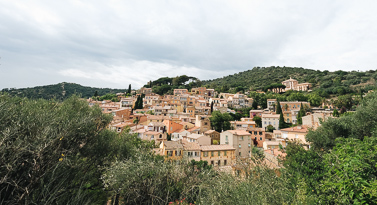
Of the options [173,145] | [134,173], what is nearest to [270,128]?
[173,145]

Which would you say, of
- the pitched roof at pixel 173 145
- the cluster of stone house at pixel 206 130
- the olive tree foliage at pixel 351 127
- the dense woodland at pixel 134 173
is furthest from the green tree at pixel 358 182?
the pitched roof at pixel 173 145

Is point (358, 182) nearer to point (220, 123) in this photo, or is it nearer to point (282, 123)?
point (220, 123)

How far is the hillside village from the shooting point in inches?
1029

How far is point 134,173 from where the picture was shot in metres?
8.32

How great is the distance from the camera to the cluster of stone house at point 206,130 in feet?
87.2

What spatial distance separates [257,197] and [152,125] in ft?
108

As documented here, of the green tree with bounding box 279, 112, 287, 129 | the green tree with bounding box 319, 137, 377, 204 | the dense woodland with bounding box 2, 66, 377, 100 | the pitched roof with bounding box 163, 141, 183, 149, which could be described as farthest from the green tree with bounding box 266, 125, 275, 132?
the green tree with bounding box 319, 137, 377, 204

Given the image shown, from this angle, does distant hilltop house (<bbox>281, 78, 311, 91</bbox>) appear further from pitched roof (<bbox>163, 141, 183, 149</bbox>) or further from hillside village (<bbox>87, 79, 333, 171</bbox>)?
A: pitched roof (<bbox>163, 141, 183, 149</bbox>)

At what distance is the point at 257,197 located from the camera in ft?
17.6

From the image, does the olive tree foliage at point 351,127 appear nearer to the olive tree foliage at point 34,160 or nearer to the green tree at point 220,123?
the olive tree foliage at point 34,160

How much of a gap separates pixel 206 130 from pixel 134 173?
110ft

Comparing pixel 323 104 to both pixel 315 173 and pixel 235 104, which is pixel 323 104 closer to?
pixel 235 104

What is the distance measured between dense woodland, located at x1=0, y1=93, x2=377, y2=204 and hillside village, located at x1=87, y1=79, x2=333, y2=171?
4.55m

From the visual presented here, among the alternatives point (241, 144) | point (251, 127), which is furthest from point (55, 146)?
point (251, 127)
